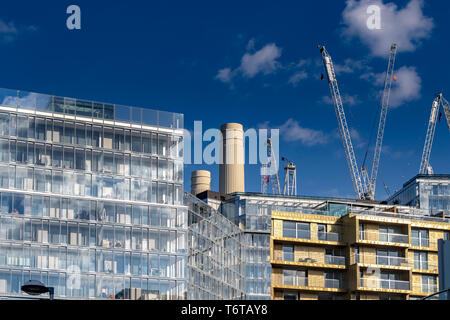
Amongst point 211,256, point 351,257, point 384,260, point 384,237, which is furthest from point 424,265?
point 211,256

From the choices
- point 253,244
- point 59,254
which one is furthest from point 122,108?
point 253,244

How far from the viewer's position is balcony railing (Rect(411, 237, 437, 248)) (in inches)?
4690

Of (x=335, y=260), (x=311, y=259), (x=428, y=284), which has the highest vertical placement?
(x=311, y=259)

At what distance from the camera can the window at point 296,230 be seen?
11394 cm

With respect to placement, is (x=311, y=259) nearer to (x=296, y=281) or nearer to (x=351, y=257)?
(x=296, y=281)

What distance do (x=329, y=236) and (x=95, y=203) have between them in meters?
33.7

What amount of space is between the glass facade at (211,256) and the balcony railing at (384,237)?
70.7 feet

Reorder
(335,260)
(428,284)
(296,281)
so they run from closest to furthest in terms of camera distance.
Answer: (296,281) → (335,260) → (428,284)

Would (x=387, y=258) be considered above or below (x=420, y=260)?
above

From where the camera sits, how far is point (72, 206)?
10225 cm

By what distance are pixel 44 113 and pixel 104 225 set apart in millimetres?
16201

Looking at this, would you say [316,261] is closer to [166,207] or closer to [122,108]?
[166,207]

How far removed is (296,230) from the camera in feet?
375
